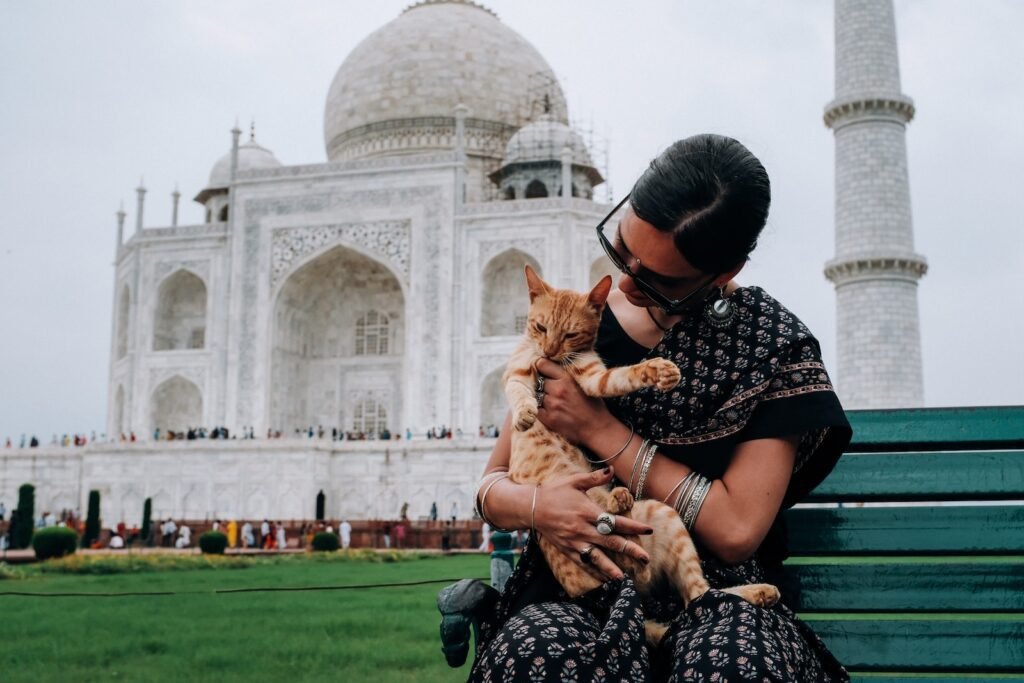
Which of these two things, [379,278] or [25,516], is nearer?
[25,516]

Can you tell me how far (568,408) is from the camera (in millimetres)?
1659

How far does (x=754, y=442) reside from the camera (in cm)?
157

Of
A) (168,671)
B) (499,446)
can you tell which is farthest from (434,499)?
(499,446)

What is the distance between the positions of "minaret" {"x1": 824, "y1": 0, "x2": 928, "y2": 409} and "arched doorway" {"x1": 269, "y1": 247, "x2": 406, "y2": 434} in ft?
31.0

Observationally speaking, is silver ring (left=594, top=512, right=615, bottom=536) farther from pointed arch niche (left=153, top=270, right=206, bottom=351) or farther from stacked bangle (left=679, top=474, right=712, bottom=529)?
pointed arch niche (left=153, top=270, right=206, bottom=351)

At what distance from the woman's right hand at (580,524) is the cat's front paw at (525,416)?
0.34 feet

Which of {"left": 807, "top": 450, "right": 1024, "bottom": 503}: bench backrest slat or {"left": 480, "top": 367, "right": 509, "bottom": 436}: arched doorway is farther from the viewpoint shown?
{"left": 480, "top": 367, "right": 509, "bottom": 436}: arched doorway

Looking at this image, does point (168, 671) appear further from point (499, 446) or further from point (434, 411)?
point (434, 411)

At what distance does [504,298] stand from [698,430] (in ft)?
59.0

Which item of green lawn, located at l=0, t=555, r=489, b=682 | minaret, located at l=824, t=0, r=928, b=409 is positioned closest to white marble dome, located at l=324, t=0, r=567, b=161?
minaret, located at l=824, t=0, r=928, b=409

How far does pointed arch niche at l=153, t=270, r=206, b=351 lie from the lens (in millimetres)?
20938

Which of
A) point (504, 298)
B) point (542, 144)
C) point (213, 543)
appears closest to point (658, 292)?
point (213, 543)

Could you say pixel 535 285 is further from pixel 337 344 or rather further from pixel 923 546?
pixel 337 344

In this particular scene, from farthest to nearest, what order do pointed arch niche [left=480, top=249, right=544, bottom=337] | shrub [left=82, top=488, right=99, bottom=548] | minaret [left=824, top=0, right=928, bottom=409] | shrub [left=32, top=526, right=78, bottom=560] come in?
pointed arch niche [left=480, top=249, right=544, bottom=337] → shrub [left=82, top=488, right=99, bottom=548] → minaret [left=824, top=0, right=928, bottom=409] → shrub [left=32, top=526, right=78, bottom=560]
